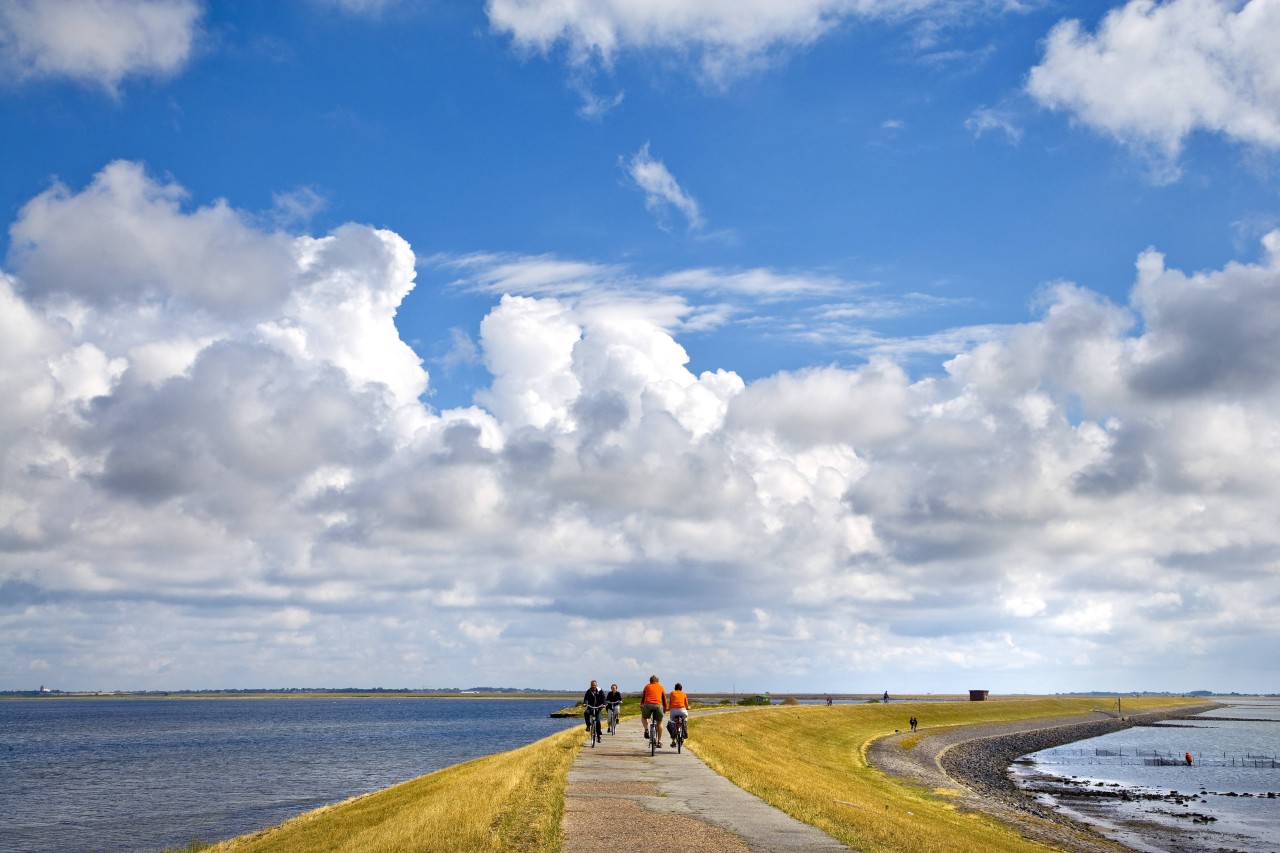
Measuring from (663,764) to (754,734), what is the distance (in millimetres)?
27062

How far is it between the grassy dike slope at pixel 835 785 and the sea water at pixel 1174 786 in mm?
9197

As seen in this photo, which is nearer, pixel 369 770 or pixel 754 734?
pixel 754 734

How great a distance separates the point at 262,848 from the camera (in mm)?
31109

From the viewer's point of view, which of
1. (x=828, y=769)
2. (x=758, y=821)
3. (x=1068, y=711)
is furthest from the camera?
(x=1068, y=711)

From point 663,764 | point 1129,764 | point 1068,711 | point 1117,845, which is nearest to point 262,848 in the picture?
point 663,764

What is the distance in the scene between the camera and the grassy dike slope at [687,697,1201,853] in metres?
22.3

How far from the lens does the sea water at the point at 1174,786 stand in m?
42.6

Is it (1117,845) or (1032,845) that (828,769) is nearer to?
(1117,845)

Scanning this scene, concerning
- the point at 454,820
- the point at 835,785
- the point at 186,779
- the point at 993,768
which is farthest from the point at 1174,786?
the point at 186,779

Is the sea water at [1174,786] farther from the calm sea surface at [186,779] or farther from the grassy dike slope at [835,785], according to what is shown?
the calm sea surface at [186,779]

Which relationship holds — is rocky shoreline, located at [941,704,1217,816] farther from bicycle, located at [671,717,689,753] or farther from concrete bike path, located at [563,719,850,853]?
concrete bike path, located at [563,719,850,853]

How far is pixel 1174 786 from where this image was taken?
2483 inches

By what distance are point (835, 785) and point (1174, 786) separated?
3854 cm

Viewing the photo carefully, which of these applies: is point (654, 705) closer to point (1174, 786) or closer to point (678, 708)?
point (678, 708)
